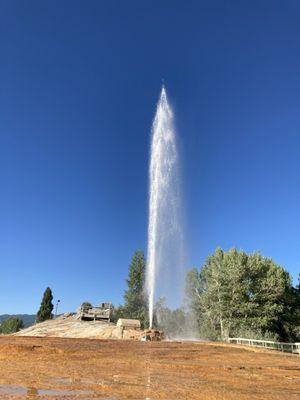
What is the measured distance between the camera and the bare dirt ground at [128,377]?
721 cm

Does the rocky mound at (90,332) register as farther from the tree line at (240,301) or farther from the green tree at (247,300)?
the green tree at (247,300)

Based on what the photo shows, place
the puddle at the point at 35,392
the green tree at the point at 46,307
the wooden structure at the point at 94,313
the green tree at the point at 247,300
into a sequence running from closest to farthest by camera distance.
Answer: the puddle at the point at 35,392 < the green tree at the point at 247,300 < the wooden structure at the point at 94,313 < the green tree at the point at 46,307

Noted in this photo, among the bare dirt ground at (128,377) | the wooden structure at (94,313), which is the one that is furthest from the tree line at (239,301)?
the bare dirt ground at (128,377)

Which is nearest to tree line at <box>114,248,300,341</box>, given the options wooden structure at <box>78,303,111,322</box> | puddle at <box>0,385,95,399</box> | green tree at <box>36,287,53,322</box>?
wooden structure at <box>78,303,111,322</box>

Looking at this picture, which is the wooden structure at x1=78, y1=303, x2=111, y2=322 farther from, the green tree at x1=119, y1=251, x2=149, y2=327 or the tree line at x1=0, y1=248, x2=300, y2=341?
the green tree at x1=119, y1=251, x2=149, y2=327

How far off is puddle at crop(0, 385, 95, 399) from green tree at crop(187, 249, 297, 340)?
34756 mm

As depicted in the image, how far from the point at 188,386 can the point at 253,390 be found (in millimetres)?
1351

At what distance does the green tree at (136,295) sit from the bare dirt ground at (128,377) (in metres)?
49.1

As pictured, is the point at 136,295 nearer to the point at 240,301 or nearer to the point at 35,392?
the point at 240,301

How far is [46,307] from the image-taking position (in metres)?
85.4

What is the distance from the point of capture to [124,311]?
216ft

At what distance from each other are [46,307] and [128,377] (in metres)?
80.9

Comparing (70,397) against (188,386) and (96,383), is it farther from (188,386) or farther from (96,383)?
(188,386)

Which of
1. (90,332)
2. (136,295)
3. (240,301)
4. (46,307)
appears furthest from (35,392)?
(46,307)
